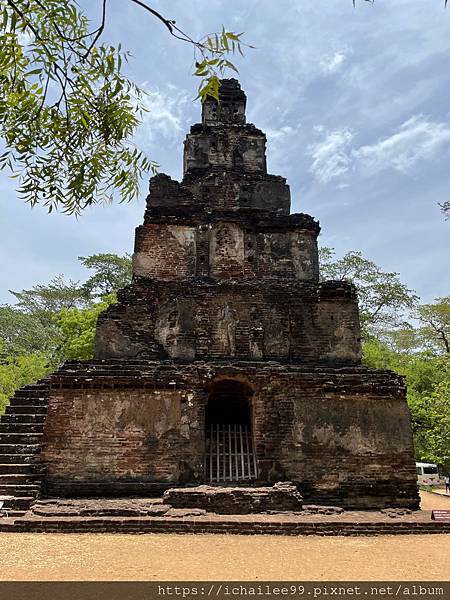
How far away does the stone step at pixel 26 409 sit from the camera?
11.2m

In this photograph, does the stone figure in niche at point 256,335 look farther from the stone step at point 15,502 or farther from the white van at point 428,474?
the white van at point 428,474

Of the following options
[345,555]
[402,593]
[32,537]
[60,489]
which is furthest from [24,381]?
[402,593]

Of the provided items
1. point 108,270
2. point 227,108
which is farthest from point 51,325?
point 227,108

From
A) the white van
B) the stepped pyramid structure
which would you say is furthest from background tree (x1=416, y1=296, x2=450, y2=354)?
the stepped pyramid structure

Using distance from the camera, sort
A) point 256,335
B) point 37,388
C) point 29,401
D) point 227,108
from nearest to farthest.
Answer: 1. point 29,401
2. point 37,388
3. point 256,335
4. point 227,108

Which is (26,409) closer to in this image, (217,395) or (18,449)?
(18,449)

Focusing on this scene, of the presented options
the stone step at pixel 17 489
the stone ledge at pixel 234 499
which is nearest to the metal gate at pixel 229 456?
the stone ledge at pixel 234 499

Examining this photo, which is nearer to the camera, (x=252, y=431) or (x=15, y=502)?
(x=15, y=502)

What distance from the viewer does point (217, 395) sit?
477 inches

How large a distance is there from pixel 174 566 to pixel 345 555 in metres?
2.43

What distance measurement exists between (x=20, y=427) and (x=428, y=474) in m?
22.5

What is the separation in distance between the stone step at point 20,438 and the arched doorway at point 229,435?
3.82 meters

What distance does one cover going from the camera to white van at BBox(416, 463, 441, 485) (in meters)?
25.1

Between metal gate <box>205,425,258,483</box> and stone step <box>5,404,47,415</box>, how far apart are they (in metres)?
4.03
